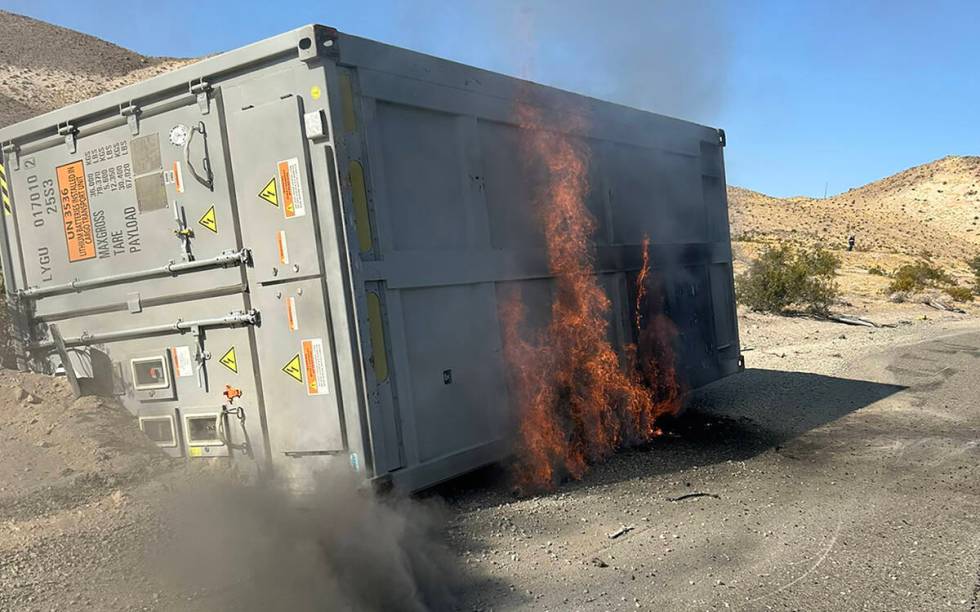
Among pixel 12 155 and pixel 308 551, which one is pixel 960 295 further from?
pixel 12 155

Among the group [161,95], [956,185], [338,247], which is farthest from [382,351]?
[956,185]

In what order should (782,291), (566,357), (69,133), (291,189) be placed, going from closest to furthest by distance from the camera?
(291,189), (69,133), (566,357), (782,291)

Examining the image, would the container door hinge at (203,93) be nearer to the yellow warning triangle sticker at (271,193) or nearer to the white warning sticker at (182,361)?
the yellow warning triangle sticker at (271,193)

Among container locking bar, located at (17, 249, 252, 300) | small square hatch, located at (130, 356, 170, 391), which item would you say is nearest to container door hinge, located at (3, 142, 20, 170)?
container locking bar, located at (17, 249, 252, 300)

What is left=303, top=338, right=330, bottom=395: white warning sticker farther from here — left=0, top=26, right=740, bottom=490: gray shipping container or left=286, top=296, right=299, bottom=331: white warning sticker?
left=286, top=296, right=299, bottom=331: white warning sticker

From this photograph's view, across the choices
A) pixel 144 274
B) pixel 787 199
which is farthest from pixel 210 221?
pixel 787 199

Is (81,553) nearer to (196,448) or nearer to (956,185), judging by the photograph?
(196,448)

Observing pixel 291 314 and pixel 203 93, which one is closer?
pixel 291 314

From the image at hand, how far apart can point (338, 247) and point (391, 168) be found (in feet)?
2.21

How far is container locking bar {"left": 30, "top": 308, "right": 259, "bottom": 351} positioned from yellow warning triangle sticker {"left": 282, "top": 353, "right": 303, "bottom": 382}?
1.12 feet

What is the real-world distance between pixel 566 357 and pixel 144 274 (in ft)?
9.87

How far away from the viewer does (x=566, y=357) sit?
18.5 ft

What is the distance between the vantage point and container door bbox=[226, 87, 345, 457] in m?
4.18

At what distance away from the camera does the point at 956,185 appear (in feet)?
251
